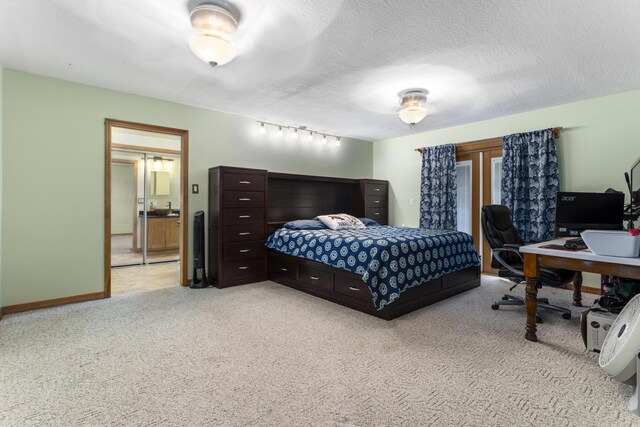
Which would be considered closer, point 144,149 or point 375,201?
point 144,149

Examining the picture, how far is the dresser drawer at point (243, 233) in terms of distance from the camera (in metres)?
4.19

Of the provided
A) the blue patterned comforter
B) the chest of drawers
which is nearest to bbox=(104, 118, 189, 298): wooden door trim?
the chest of drawers

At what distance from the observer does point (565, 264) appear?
7.62ft

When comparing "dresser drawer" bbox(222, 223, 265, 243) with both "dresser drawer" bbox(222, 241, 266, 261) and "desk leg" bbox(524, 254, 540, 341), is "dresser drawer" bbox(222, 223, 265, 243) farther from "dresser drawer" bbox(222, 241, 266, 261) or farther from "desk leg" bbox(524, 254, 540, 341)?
A: "desk leg" bbox(524, 254, 540, 341)

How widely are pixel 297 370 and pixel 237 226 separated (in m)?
2.59

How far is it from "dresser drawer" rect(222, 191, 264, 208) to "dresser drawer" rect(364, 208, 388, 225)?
2.30 m

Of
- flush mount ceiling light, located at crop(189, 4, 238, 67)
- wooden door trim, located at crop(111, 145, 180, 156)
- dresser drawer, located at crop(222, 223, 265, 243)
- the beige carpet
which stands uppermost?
flush mount ceiling light, located at crop(189, 4, 238, 67)

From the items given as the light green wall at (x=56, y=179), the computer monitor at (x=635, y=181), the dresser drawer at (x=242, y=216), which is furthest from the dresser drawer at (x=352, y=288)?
the light green wall at (x=56, y=179)

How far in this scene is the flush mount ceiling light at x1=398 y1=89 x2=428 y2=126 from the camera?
370cm

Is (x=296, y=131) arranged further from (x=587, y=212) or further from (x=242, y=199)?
(x=587, y=212)

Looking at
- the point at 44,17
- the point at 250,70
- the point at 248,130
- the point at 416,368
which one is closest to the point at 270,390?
the point at 416,368

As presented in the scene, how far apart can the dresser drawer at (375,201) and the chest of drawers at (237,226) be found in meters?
2.23

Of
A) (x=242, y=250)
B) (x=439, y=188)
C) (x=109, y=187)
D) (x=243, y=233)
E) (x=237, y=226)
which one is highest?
(x=439, y=188)

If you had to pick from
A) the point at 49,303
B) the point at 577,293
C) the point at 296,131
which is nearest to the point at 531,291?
the point at 577,293
